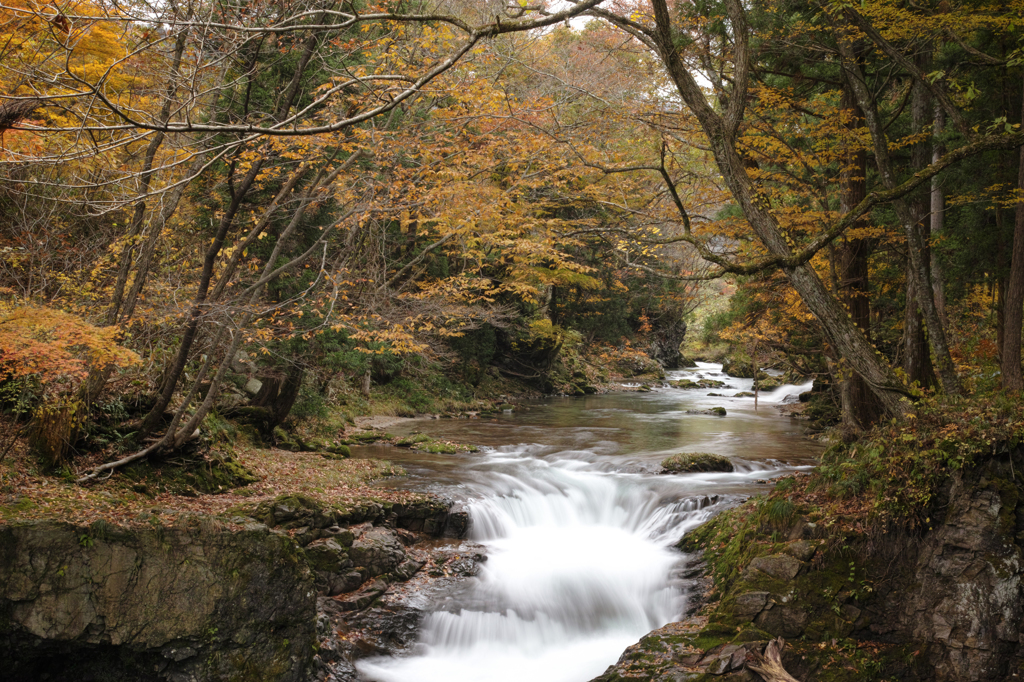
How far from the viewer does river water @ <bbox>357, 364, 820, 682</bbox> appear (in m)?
7.25

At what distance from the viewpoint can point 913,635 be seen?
18.9 ft

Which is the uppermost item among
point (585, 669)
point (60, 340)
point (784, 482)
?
point (60, 340)

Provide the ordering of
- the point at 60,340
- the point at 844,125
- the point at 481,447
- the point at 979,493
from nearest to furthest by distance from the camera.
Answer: the point at 979,493 < the point at 60,340 < the point at 844,125 < the point at 481,447

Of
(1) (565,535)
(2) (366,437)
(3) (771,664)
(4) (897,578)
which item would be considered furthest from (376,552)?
(2) (366,437)

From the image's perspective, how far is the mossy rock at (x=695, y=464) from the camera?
39.5 feet

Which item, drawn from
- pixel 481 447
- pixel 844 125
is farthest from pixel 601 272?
pixel 844 125

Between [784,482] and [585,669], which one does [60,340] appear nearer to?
[585,669]

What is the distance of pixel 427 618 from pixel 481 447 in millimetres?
7172

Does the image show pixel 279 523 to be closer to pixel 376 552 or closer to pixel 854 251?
pixel 376 552

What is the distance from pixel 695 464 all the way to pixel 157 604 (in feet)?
30.6

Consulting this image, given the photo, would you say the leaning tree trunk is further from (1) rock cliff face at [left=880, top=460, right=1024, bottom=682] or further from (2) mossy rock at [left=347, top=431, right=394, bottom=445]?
(2) mossy rock at [left=347, top=431, right=394, bottom=445]

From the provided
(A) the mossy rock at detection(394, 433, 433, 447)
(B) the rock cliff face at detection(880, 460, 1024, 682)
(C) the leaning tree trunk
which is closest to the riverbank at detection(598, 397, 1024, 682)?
(B) the rock cliff face at detection(880, 460, 1024, 682)

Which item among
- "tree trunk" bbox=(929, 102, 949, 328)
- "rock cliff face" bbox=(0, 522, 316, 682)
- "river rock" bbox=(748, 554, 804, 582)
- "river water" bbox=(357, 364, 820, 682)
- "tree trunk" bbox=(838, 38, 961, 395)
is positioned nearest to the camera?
"rock cliff face" bbox=(0, 522, 316, 682)

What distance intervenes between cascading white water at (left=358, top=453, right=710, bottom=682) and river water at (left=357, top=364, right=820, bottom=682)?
0.7 inches
